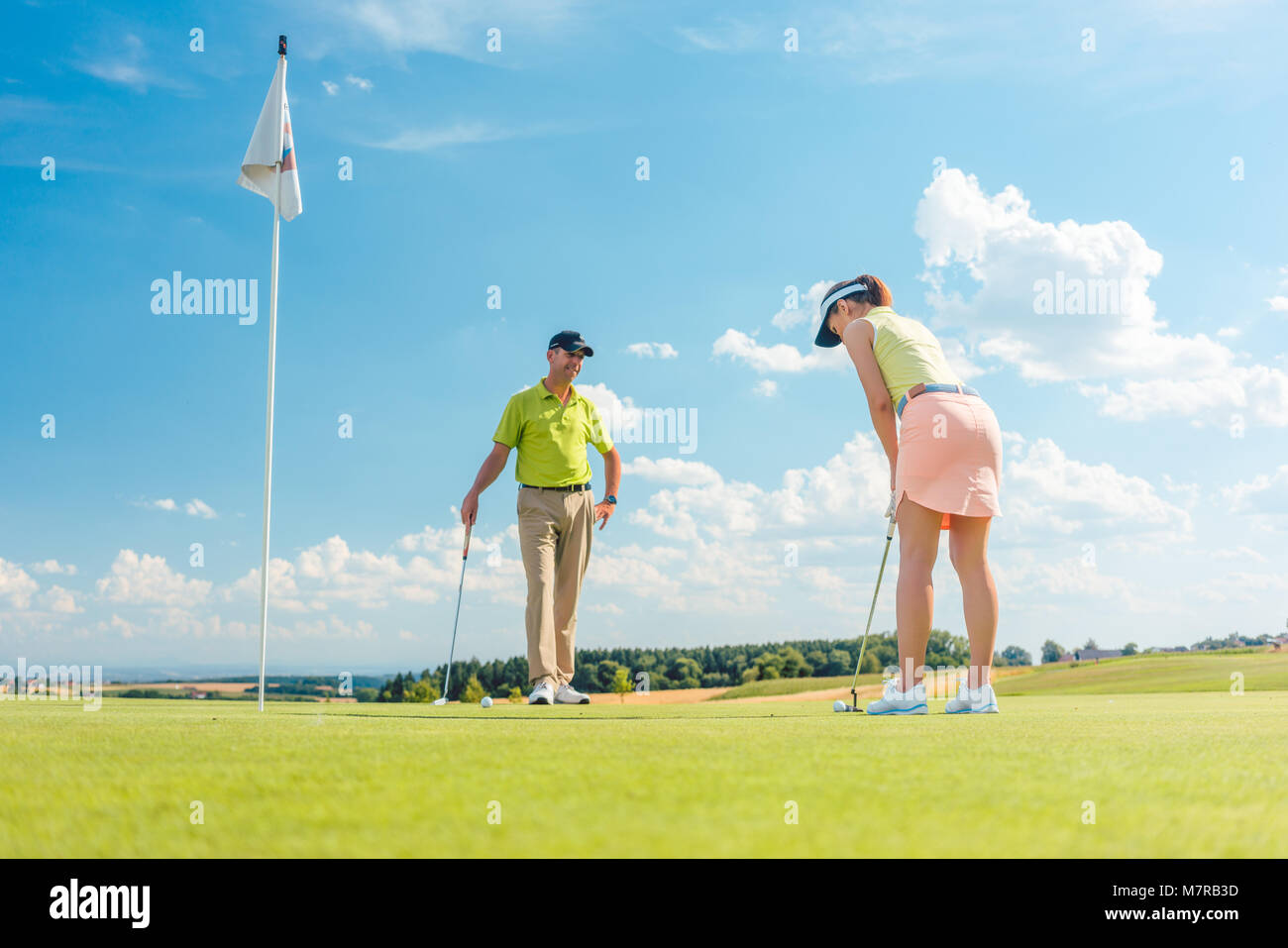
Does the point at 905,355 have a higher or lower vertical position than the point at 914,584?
higher

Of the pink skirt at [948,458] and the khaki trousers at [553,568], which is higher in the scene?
the pink skirt at [948,458]

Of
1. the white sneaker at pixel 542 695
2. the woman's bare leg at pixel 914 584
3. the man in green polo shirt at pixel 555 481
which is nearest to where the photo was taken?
the woman's bare leg at pixel 914 584

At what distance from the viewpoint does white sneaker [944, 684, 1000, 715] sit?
13.9 ft

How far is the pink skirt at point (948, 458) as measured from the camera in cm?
415

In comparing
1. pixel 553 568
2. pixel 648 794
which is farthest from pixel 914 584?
pixel 553 568

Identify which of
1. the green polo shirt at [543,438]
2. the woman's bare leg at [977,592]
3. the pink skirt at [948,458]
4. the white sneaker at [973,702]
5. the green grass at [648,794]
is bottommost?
the white sneaker at [973,702]

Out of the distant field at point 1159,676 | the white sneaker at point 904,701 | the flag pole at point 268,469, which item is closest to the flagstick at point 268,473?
the flag pole at point 268,469

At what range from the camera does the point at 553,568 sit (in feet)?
21.4

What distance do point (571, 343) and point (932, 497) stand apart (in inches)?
131

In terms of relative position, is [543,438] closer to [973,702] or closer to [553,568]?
[553,568]

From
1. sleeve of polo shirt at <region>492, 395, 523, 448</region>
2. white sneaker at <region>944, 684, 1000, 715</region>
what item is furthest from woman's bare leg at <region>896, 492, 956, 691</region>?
sleeve of polo shirt at <region>492, 395, 523, 448</region>

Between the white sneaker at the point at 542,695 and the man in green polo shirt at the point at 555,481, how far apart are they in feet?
0.76

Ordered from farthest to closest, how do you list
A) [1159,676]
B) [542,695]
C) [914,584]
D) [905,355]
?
[1159,676] → [542,695] → [905,355] → [914,584]

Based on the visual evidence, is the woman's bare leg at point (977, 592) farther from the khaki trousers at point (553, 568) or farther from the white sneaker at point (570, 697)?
the khaki trousers at point (553, 568)
